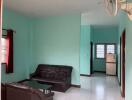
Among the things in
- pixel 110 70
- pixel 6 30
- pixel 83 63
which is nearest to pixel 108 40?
pixel 110 70

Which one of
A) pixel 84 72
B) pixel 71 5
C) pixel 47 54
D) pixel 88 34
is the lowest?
pixel 84 72

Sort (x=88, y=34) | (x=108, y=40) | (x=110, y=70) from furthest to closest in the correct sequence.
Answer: (x=108, y=40) < (x=110, y=70) < (x=88, y=34)

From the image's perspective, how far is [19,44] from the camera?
5668 millimetres

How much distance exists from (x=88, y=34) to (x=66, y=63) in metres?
2.65

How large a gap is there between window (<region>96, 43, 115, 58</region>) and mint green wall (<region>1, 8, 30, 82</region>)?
509 cm

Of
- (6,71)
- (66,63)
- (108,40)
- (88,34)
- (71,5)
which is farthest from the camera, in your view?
(108,40)

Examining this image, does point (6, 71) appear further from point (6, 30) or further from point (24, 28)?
point (24, 28)

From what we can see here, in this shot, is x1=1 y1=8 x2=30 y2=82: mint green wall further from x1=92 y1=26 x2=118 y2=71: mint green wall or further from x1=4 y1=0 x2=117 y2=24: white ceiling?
x1=92 y1=26 x2=118 y2=71: mint green wall

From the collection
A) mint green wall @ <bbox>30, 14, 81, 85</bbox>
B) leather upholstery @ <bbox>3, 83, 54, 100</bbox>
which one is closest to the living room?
mint green wall @ <bbox>30, 14, 81, 85</bbox>

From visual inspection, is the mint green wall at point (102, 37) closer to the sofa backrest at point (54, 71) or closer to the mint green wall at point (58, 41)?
the mint green wall at point (58, 41)

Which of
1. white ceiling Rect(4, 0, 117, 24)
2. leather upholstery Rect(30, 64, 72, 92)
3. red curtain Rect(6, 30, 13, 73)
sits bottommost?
leather upholstery Rect(30, 64, 72, 92)

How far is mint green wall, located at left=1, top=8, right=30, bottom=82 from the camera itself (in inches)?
202

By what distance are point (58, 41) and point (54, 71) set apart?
4.09 feet

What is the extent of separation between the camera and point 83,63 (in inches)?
303
